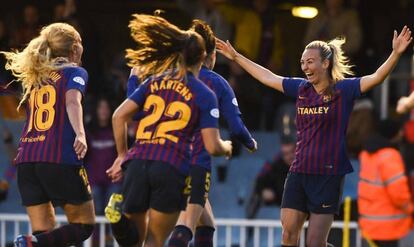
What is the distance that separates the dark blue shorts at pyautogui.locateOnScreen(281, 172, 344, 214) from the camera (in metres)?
10.5

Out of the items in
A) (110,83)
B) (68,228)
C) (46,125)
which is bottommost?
(68,228)

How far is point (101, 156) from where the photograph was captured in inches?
591

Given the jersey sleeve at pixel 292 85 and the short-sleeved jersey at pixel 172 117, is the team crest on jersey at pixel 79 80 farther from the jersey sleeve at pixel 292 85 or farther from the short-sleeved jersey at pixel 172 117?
the jersey sleeve at pixel 292 85

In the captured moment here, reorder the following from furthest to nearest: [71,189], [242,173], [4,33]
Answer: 1. [4,33]
2. [242,173]
3. [71,189]

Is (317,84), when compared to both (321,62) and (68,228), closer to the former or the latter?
(321,62)

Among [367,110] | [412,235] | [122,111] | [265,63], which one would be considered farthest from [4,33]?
[122,111]

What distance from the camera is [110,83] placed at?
16.8m

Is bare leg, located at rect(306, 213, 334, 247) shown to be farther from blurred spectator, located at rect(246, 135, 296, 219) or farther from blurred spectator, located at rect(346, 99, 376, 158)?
blurred spectator, located at rect(346, 99, 376, 158)

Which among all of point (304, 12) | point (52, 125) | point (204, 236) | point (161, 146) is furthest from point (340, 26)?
point (161, 146)

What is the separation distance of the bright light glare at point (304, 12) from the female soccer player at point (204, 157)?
703 centimetres

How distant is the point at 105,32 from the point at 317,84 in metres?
8.37

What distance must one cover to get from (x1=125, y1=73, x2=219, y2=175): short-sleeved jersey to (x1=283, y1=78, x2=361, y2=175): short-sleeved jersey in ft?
5.39

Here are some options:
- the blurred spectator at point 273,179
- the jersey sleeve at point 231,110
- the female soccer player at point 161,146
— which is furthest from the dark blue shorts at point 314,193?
the blurred spectator at point 273,179

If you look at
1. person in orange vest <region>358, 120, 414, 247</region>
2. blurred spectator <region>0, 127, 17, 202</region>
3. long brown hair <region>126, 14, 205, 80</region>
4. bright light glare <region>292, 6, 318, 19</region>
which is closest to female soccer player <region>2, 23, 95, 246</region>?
long brown hair <region>126, 14, 205, 80</region>
